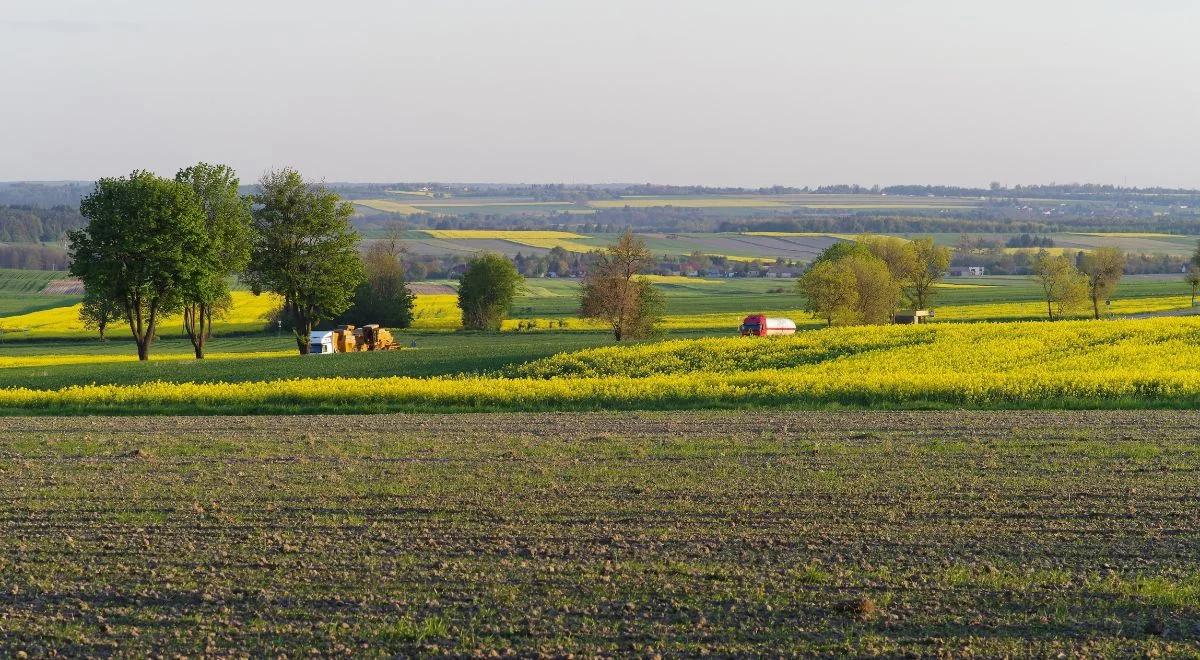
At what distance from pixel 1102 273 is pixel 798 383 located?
6403 cm

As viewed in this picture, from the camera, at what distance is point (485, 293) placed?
80.2 meters

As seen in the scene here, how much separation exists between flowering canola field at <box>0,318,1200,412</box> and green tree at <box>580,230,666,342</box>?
22820mm

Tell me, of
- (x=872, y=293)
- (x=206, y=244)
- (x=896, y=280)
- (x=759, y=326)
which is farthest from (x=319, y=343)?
(x=896, y=280)

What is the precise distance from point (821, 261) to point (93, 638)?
7035 cm

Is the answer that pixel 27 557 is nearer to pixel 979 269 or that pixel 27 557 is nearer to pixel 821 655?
pixel 821 655

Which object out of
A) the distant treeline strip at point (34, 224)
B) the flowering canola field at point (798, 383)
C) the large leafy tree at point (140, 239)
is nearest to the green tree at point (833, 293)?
the flowering canola field at point (798, 383)

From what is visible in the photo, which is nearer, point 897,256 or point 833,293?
point 833,293

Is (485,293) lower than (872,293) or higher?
higher

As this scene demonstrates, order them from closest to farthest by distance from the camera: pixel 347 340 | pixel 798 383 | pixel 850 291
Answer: pixel 798 383 → pixel 347 340 → pixel 850 291

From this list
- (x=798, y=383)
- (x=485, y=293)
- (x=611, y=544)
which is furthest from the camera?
(x=485, y=293)

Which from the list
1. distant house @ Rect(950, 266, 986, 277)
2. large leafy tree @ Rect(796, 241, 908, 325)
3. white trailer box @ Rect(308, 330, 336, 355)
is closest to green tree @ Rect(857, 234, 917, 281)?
large leafy tree @ Rect(796, 241, 908, 325)

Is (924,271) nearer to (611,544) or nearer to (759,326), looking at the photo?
(759,326)

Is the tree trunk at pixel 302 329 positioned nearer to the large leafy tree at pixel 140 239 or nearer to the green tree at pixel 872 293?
the large leafy tree at pixel 140 239

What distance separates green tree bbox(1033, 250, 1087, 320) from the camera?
81750 millimetres
